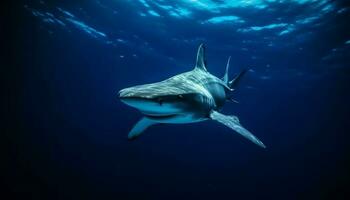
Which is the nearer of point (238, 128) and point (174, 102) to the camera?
point (174, 102)

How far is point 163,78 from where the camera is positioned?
30.3 meters

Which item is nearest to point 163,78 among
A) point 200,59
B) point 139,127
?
point 200,59

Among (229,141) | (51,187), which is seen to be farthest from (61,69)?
(229,141)

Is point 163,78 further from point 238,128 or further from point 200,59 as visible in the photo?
point 238,128

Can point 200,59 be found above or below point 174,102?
above

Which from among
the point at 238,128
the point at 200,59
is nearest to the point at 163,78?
the point at 200,59

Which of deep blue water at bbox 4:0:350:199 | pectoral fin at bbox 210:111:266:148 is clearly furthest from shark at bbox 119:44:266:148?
deep blue water at bbox 4:0:350:199

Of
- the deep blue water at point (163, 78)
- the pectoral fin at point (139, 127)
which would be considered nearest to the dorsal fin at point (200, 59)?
the pectoral fin at point (139, 127)

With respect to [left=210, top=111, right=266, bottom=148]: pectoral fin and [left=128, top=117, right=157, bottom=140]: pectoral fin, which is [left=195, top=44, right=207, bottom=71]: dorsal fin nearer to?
[left=210, top=111, right=266, bottom=148]: pectoral fin

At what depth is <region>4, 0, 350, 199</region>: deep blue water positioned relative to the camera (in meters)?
16.8

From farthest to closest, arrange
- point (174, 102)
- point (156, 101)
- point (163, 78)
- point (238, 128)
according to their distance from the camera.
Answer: point (163, 78)
point (238, 128)
point (174, 102)
point (156, 101)

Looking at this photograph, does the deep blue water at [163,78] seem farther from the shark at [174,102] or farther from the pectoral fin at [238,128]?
the pectoral fin at [238,128]

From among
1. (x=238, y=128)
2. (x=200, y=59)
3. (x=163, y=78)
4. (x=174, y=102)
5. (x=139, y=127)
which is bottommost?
(x=163, y=78)

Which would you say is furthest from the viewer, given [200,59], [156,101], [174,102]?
[200,59]
